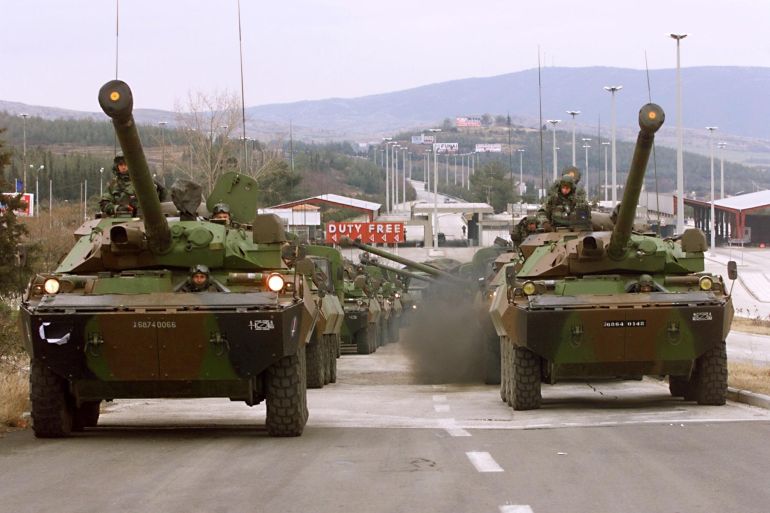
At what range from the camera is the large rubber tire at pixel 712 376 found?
15.8 meters

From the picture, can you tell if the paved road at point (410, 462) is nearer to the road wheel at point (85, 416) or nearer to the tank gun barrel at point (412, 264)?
the road wheel at point (85, 416)

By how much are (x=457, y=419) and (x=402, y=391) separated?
5.51 m

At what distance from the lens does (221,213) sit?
15008 millimetres

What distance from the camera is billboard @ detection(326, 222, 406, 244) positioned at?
68.2m

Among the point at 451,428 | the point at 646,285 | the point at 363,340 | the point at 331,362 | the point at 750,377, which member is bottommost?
the point at 363,340

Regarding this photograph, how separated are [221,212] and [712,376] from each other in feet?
18.1

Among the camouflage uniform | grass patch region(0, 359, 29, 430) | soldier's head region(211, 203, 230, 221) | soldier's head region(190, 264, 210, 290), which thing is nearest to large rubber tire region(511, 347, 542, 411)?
the camouflage uniform

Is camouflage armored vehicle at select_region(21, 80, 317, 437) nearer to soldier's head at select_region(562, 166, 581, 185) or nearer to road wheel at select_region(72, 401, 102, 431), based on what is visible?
road wheel at select_region(72, 401, 102, 431)

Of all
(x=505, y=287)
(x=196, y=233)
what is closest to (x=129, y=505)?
(x=196, y=233)

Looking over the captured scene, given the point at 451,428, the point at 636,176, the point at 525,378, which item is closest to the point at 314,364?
the point at 525,378

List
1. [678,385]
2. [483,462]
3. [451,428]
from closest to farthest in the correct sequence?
1. [483,462]
2. [451,428]
3. [678,385]

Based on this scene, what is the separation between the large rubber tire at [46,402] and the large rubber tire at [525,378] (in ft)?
17.0

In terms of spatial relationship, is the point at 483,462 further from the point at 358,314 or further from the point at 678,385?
the point at 358,314

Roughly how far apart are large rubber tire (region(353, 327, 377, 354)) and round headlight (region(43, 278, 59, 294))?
22.2m
